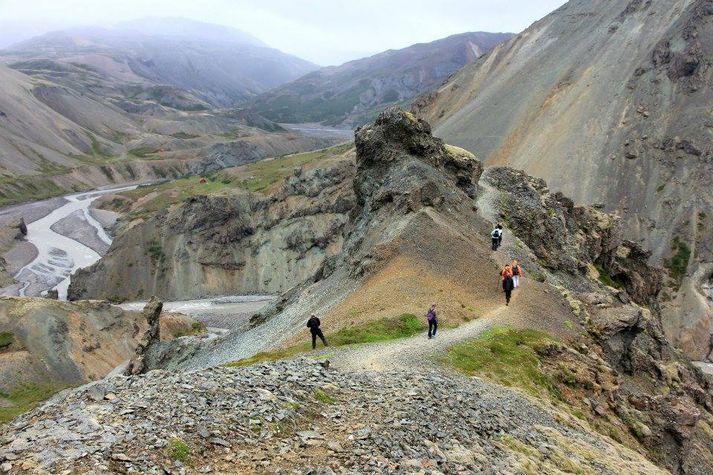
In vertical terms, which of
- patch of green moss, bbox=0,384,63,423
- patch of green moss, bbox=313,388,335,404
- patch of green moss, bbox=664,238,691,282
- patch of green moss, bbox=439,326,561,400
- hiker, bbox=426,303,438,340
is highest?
patch of green moss, bbox=313,388,335,404

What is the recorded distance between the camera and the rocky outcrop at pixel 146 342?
57281 millimetres

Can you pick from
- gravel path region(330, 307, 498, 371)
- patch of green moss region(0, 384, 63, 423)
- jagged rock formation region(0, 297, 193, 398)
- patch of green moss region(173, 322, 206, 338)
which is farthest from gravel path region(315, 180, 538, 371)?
patch of green moss region(173, 322, 206, 338)

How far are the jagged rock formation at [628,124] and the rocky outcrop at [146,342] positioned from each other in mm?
85140

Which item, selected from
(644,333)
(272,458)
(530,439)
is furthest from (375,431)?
(644,333)

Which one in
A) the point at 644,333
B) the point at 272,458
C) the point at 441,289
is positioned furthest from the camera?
the point at 644,333

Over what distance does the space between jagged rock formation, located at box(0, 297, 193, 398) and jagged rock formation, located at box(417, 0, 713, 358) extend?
9251 centimetres

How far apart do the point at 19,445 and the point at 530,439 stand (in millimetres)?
17388

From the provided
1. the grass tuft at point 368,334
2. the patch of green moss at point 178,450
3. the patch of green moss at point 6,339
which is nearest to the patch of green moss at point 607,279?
the grass tuft at point 368,334

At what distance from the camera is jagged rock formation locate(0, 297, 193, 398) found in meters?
74.0

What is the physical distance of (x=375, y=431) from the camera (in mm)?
18547

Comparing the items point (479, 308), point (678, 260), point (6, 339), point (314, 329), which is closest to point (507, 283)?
point (479, 308)

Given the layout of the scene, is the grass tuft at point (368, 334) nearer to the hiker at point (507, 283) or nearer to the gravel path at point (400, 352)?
the gravel path at point (400, 352)

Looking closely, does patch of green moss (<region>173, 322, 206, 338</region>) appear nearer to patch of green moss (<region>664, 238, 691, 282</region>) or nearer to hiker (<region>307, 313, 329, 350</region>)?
hiker (<region>307, 313, 329, 350</region>)

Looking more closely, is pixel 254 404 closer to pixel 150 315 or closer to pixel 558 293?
pixel 558 293
